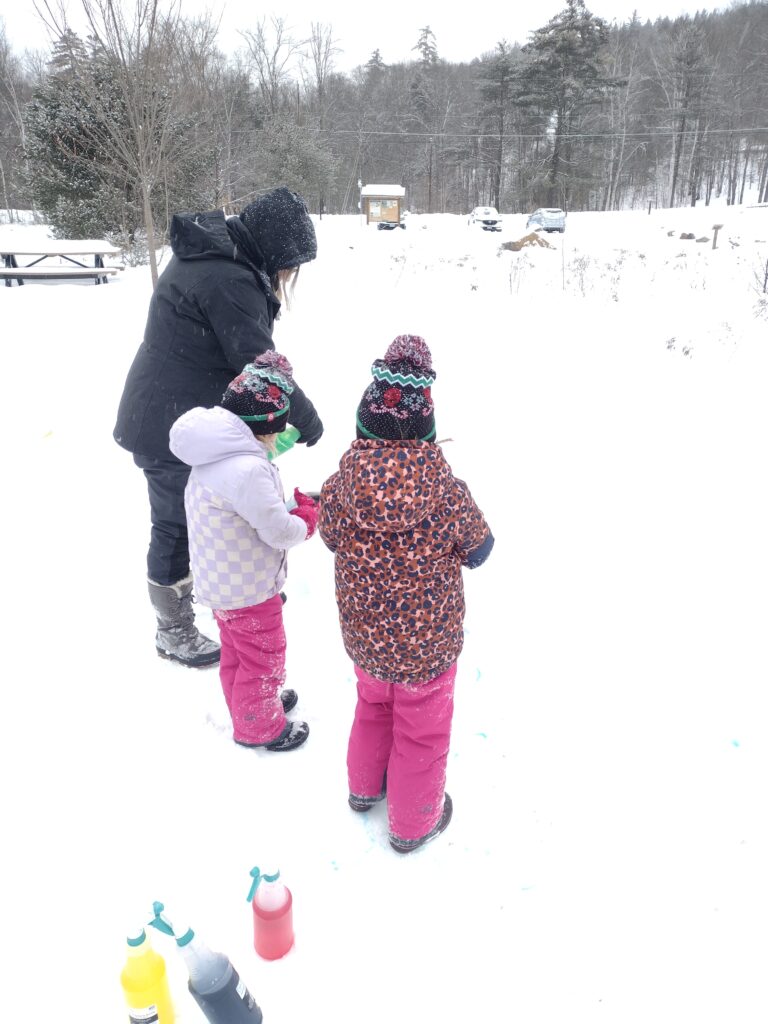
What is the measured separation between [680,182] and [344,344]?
148ft

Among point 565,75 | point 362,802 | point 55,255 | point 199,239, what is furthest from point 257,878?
point 565,75

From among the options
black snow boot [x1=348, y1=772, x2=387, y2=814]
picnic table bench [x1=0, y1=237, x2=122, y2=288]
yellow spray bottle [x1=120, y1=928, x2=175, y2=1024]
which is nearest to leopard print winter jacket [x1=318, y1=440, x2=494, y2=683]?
black snow boot [x1=348, y1=772, x2=387, y2=814]

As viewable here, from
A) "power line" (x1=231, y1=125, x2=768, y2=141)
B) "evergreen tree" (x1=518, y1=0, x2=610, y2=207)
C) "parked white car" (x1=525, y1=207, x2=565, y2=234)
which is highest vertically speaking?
"evergreen tree" (x1=518, y1=0, x2=610, y2=207)

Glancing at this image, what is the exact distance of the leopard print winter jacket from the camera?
1.48 metres

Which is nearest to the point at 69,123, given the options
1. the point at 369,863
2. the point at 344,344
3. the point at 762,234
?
the point at 344,344

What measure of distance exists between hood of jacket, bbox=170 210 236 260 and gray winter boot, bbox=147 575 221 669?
1234 mm

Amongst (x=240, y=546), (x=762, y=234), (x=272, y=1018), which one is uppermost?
(x=762, y=234)

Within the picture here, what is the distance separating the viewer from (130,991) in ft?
4.22

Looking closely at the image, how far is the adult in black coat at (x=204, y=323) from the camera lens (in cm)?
210

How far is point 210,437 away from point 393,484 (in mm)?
610

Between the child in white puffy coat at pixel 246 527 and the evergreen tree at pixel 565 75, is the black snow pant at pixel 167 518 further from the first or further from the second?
the evergreen tree at pixel 565 75

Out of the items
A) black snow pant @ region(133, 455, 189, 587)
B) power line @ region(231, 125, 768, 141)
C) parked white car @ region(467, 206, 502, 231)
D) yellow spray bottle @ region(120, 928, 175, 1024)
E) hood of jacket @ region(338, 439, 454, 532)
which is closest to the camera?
yellow spray bottle @ region(120, 928, 175, 1024)

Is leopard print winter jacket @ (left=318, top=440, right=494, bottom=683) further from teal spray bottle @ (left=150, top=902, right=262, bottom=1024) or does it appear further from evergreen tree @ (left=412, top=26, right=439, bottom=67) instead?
evergreen tree @ (left=412, top=26, right=439, bottom=67)

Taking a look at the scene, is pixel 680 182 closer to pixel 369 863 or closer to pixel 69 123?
pixel 69 123
